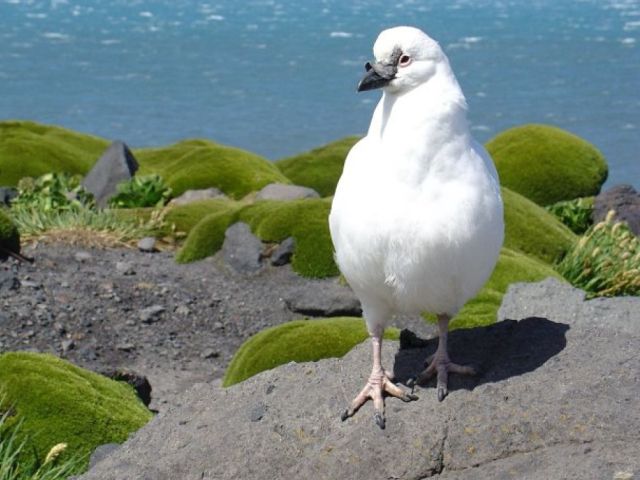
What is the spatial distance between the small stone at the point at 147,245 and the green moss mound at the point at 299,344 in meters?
6.44

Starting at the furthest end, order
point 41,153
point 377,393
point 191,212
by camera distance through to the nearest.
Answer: point 41,153, point 191,212, point 377,393

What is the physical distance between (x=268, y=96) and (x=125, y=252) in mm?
39717

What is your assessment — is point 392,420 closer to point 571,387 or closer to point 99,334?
point 571,387

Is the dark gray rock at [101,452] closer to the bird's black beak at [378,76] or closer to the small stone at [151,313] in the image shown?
the bird's black beak at [378,76]

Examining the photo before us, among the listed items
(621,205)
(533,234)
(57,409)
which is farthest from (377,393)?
(621,205)

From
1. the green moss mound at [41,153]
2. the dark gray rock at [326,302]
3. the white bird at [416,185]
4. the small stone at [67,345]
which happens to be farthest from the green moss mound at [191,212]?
the white bird at [416,185]

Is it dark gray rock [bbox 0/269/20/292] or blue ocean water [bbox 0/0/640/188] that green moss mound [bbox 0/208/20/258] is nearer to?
dark gray rock [bbox 0/269/20/292]

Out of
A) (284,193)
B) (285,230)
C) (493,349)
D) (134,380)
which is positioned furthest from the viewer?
(284,193)

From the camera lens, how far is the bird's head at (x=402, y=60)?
22.6 feet

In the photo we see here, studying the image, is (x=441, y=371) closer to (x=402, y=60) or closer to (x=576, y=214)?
(x=402, y=60)

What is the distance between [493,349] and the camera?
8.05m

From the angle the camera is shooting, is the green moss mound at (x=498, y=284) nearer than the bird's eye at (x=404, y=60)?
No

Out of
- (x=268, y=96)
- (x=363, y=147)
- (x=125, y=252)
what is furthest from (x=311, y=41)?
(x=363, y=147)

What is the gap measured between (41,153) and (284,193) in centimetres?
671
